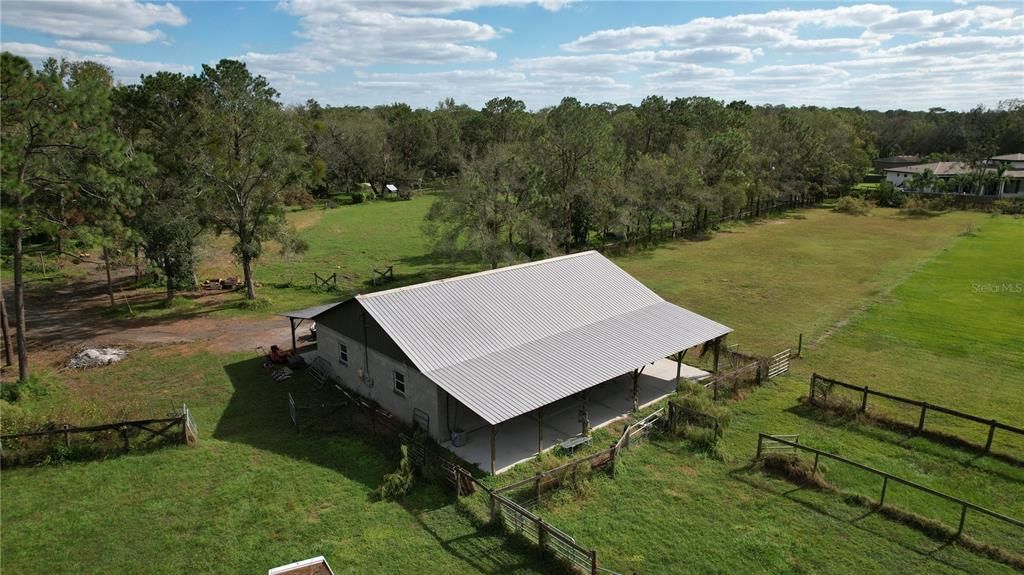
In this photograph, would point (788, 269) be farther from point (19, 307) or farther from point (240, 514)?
point (19, 307)

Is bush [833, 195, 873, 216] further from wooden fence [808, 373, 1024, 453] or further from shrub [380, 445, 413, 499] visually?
shrub [380, 445, 413, 499]

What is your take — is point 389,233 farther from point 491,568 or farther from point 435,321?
point 491,568

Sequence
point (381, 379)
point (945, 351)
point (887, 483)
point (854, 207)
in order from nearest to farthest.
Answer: point (887, 483) → point (381, 379) → point (945, 351) → point (854, 207)

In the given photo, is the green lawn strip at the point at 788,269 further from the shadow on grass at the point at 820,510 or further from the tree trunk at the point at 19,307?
the tree trunk at the point at 19,307

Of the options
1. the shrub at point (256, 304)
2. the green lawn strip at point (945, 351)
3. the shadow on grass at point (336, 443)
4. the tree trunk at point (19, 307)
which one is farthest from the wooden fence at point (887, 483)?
the shrub at point (256, 304)

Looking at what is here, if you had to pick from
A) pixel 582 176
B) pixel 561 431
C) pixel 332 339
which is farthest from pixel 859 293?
pixel 332 339

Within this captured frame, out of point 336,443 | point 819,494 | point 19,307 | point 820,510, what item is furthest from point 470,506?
point 19,307
